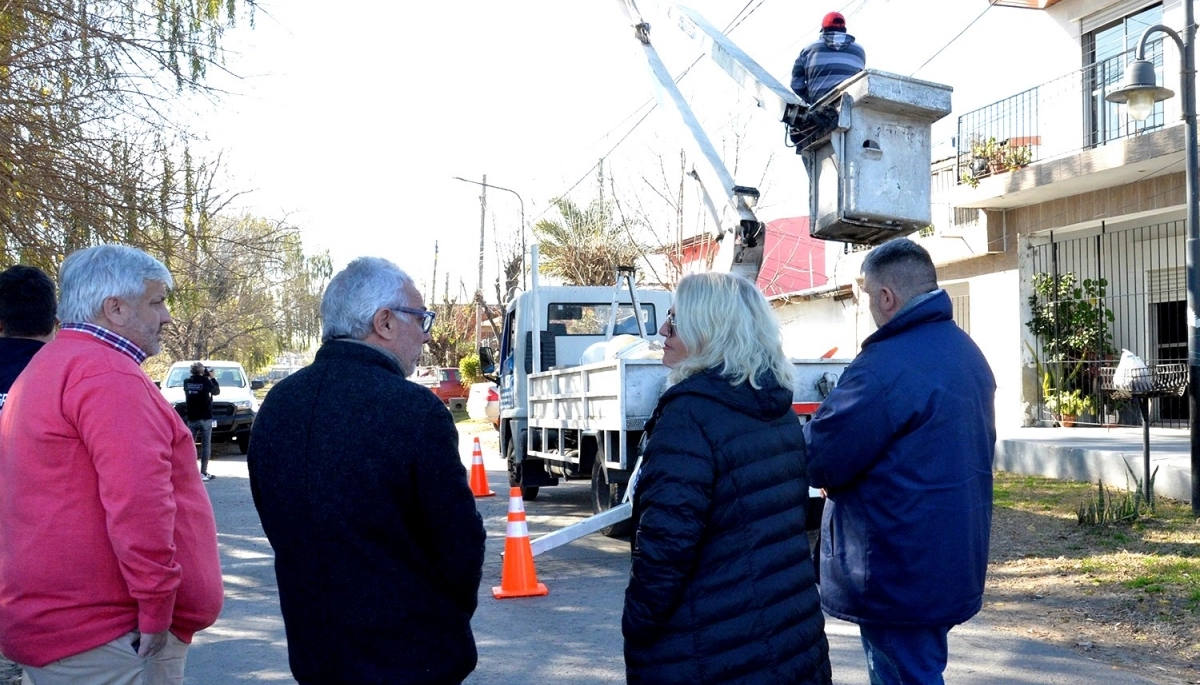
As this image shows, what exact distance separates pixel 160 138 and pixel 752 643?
A: 7.54 metres

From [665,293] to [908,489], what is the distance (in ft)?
31.3

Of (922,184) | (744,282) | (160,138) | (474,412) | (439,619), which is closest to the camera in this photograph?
(439,619)

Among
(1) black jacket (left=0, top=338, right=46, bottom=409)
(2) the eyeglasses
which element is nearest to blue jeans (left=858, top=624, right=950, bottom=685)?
(2) the eyeglasses

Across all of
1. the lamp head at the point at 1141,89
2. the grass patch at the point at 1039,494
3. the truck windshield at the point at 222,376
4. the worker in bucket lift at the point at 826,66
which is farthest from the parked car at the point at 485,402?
the worker in bucket lift at the point at 826,66

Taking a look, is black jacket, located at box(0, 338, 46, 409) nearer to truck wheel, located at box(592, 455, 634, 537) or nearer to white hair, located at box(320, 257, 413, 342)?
white hair, located at box(320, 257, 413, 342)

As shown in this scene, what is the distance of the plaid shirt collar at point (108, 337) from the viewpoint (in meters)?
3.03

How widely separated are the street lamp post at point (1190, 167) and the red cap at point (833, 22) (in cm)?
403

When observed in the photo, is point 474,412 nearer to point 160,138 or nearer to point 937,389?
point 160,138

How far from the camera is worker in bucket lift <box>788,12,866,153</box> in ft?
23.3

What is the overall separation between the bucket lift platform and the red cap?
1.87ft

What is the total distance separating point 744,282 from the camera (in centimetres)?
302

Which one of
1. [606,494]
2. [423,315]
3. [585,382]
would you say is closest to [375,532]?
[423,315]

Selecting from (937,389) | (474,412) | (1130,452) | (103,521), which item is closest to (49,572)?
(103,521)

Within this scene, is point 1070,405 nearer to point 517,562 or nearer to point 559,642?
point 517,562
